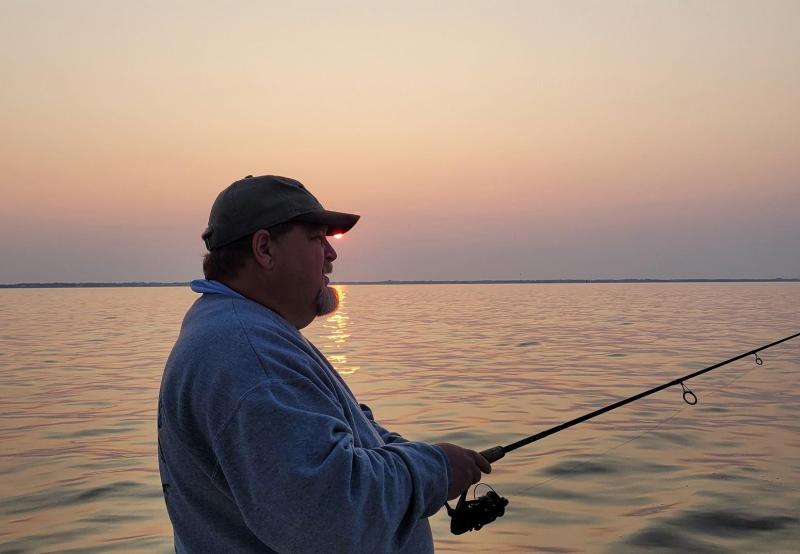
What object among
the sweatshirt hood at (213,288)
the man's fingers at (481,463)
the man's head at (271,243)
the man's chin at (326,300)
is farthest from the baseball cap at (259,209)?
the man's fingers at (481,463)

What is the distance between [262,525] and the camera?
175 centimetres

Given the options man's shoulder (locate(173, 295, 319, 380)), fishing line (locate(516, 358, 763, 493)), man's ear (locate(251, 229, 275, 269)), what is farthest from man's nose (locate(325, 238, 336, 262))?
fishing line (locate(516, 358, 763, 493))

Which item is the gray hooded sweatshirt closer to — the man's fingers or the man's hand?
the man's hand

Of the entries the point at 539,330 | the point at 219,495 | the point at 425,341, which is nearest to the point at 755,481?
the point at 219,495

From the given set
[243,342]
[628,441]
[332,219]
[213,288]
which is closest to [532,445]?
[628,441]

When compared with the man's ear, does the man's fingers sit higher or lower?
lower

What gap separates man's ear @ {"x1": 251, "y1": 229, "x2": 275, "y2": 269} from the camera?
212 centimetres

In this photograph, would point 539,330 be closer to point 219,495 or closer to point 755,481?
point 755,481

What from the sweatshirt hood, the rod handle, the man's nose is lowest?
the rod handle

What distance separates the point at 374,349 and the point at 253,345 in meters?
18.1

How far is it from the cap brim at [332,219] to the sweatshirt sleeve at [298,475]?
1.77 feet

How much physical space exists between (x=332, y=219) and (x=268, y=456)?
30.1 inches

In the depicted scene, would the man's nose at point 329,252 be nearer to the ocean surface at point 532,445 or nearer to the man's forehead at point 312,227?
the man's forehead at point 312,227

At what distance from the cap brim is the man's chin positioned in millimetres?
177
